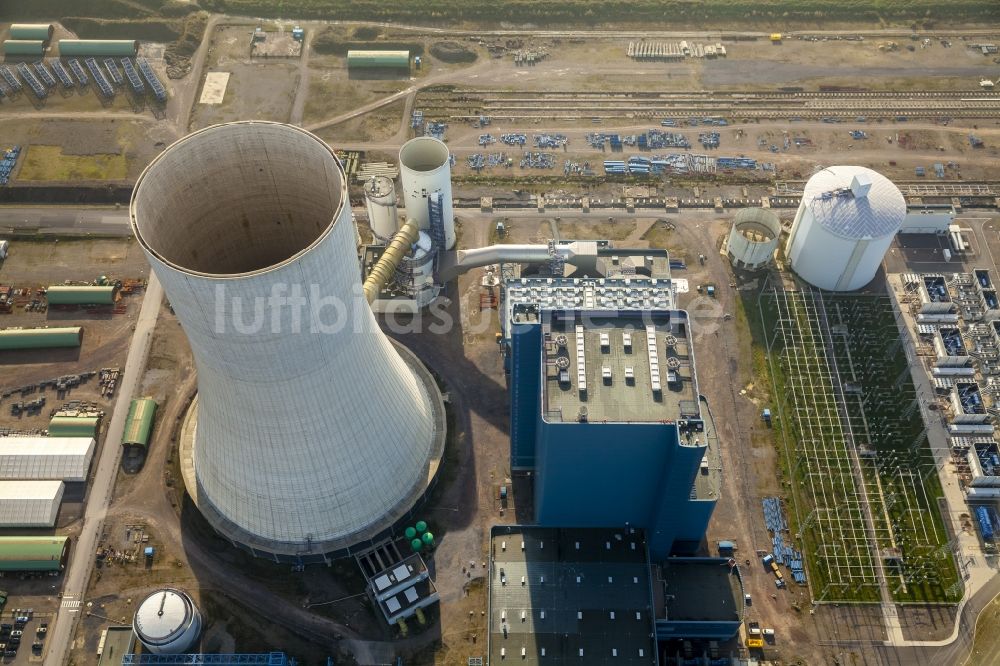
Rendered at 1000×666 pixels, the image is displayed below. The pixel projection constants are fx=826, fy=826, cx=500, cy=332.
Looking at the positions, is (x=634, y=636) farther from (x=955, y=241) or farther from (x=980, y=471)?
(x=955, y=241)

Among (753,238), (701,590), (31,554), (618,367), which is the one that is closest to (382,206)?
(618,367)

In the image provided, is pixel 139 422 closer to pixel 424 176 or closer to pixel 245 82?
pixel 424 176

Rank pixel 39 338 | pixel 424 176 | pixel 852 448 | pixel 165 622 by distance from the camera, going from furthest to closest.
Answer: pixel 39 338
pixel 424 176
pixel 852 448
pixel 165 622

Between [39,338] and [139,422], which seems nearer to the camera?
[139,422]

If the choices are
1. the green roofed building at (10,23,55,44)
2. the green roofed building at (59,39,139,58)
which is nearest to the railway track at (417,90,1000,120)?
the green roofed building at (59,39,139,58)

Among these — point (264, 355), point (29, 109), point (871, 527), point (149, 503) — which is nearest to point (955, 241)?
point (871, 527)

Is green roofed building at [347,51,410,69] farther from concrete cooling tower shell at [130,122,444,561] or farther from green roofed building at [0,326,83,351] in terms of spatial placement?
concrete cooling tower shell at [130,122,444,561]

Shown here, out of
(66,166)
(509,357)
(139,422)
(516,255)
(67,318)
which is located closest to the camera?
(139,422)
